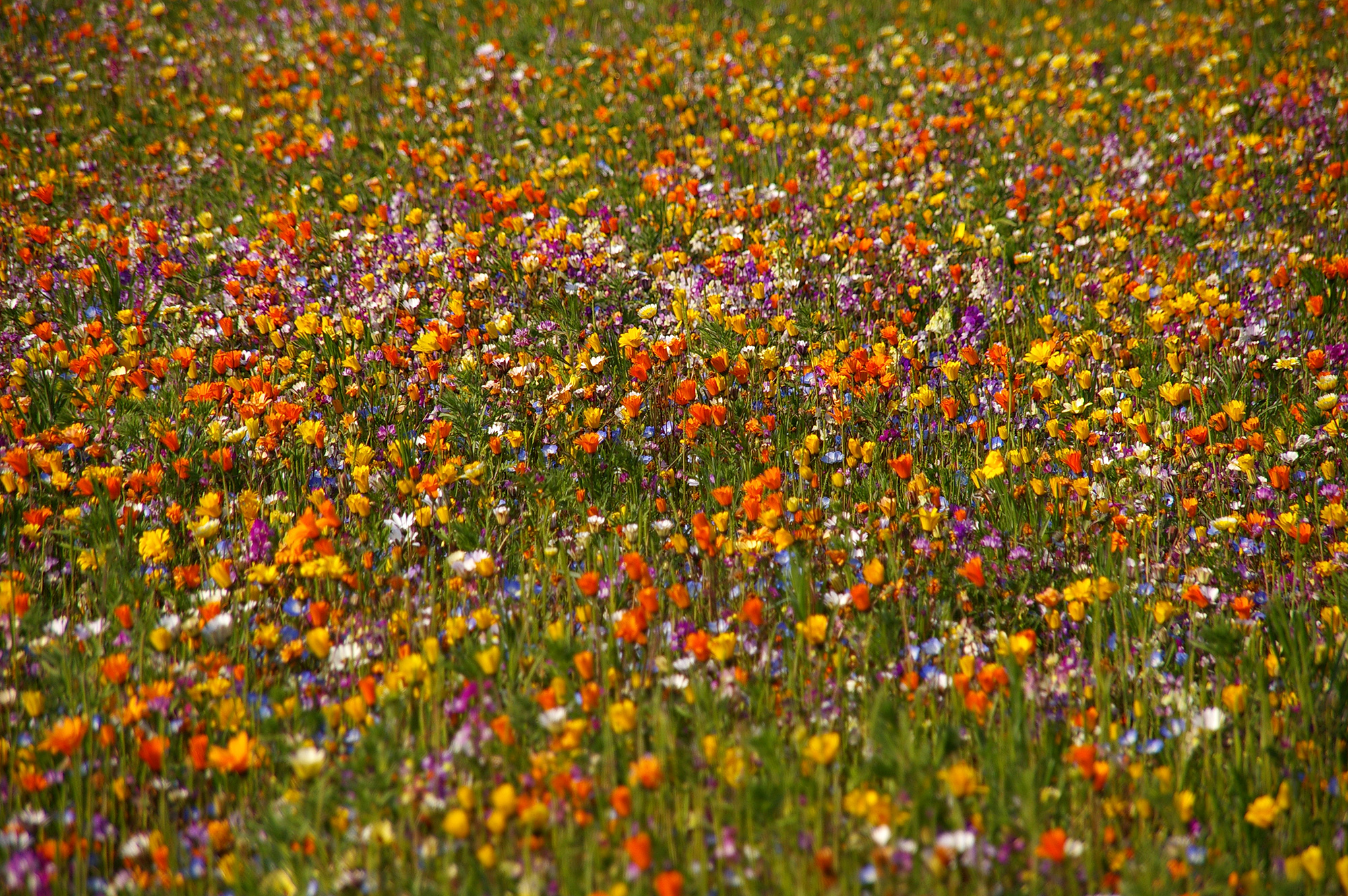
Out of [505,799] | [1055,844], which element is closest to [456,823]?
[505,799]

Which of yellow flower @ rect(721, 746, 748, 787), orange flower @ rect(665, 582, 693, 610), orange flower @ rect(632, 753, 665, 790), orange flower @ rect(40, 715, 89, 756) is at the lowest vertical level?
yellow flower @ rect(721, 746, 748, 787)

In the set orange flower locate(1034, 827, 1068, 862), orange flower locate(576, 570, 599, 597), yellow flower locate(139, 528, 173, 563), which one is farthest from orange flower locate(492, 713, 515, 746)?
yellow flower locate(139, 528, 173, 563)

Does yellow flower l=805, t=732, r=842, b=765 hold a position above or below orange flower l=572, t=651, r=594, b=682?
below

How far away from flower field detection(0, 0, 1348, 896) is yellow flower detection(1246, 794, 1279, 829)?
0.18 ft

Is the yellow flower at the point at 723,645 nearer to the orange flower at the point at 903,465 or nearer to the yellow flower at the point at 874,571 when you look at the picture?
the yellow flower at the point at 874,571

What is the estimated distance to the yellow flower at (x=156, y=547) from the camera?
2717 millimetres

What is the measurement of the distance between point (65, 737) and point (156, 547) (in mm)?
784

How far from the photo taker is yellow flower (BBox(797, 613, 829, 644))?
237cm

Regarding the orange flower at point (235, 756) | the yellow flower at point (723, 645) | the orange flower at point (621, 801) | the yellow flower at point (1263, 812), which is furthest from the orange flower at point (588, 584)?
the yellow flower at point (1263, 812)

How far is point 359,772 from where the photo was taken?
2076 mm

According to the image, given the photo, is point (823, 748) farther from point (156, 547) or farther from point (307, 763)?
point (156, 547)

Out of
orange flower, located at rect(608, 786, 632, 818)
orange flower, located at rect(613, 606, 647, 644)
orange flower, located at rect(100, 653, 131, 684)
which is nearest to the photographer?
orange flower, located at rect(608, 786, 632, 818)

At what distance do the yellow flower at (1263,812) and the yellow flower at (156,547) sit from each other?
2.98 meters

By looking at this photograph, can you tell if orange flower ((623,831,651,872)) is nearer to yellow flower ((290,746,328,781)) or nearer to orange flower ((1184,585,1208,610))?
yellow flower ((290,746,328,781))
